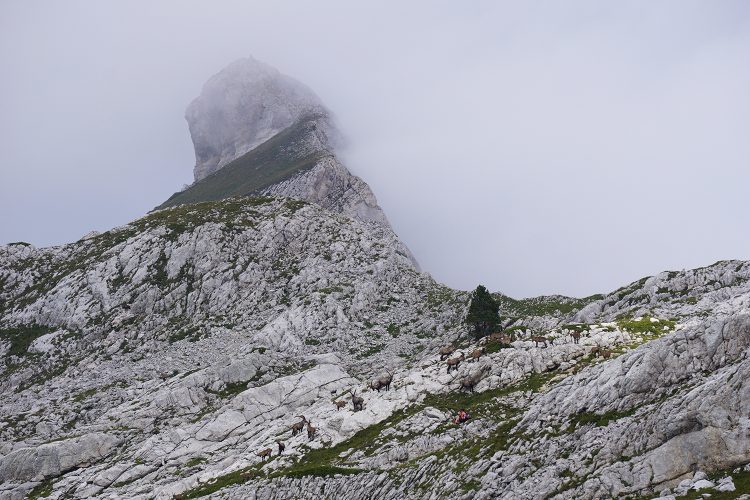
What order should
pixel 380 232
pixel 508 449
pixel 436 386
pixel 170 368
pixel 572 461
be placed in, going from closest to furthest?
pixel 572 461
pixel 508 449
pixel 436 386
pixel 170 368
pixel 380 232

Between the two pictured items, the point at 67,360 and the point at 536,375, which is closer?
the point at 536,375

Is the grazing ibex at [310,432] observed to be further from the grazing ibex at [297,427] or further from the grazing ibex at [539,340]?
the grazing ibex at [539,340]

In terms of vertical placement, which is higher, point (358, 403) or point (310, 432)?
point (358, 403)

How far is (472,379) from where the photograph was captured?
163 ft

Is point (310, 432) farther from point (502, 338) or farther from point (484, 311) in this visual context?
point (484, 311)

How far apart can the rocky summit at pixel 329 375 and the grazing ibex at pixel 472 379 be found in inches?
11.5

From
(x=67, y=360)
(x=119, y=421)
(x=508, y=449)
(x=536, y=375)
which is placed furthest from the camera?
(x=67, y=360)

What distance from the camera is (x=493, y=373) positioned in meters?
49.9

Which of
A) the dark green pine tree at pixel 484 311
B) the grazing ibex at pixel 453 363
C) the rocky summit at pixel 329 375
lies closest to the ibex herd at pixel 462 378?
the grazing ibex at pixel 453 363

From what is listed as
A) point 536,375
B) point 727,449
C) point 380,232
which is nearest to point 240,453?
point 536,375

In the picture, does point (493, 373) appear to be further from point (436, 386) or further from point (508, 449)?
point (508, 449)

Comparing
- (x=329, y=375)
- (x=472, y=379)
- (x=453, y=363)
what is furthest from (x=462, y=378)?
(x=329, y=375)

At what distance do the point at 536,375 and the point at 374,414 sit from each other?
16345 millimetres

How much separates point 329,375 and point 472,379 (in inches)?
1014
